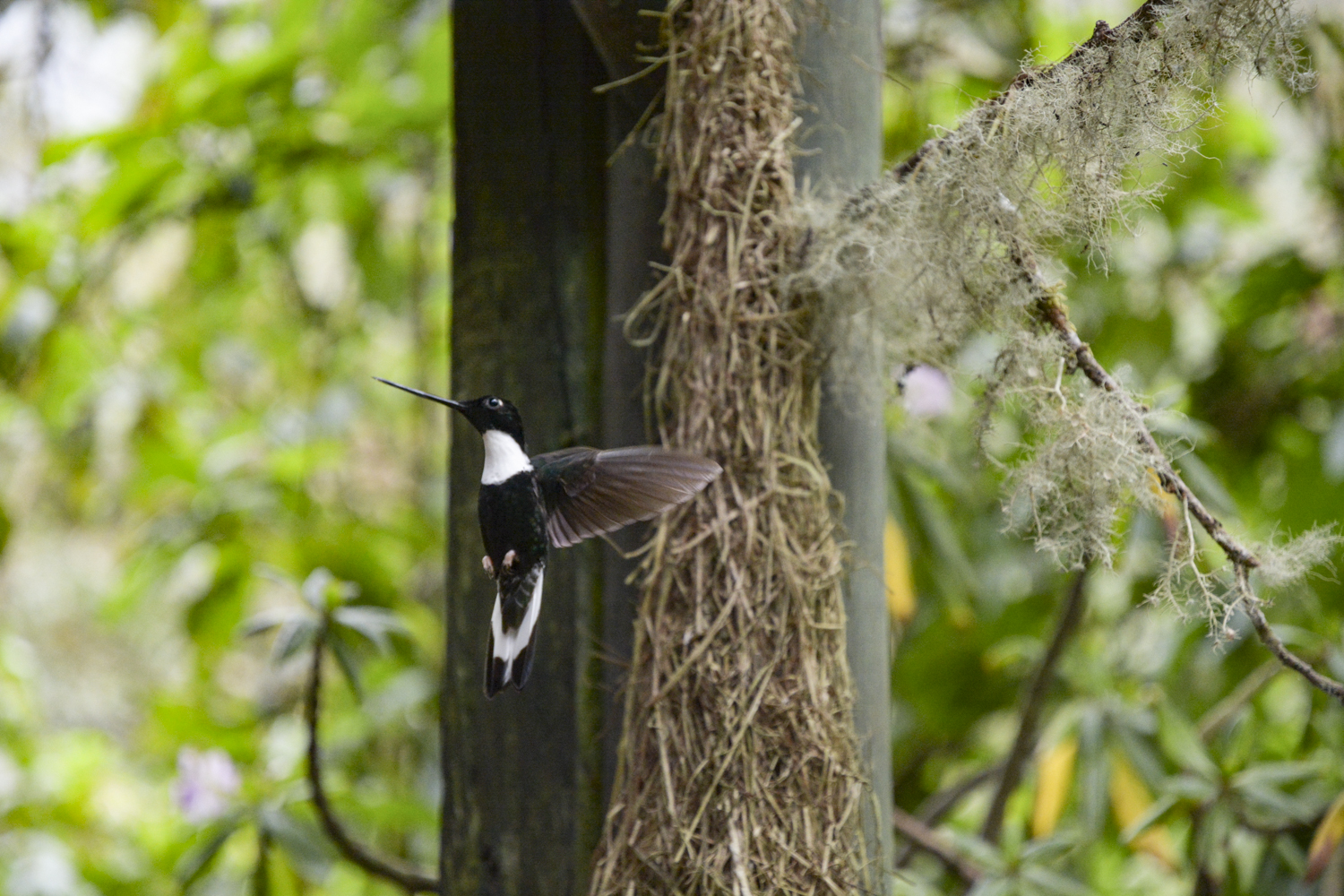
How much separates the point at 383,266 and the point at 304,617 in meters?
1.18

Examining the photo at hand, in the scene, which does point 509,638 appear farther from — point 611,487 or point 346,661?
point 346,661

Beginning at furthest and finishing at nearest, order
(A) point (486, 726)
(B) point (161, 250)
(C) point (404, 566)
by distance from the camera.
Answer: (B) point (161, 250) → (C) point (404, 566) → (A) point (486, 726)

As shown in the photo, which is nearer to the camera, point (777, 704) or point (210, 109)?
point (777, 704)

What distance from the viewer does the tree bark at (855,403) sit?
0.84 meters

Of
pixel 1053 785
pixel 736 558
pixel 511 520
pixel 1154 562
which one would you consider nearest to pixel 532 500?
pixel 511 520

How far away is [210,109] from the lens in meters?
1.52

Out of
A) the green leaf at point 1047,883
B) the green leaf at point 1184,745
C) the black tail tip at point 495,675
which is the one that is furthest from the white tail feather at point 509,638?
the green leaf at point 1184,745

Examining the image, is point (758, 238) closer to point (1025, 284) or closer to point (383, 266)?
point (1025, 284)

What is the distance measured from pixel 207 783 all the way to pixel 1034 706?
108cm

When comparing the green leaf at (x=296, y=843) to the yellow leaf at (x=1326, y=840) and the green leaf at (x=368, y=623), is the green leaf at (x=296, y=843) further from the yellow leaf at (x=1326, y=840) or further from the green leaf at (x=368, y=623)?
the yellow leaf at (x=1326, y=840)

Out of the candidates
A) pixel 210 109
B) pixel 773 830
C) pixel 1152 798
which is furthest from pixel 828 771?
pixel 210 109

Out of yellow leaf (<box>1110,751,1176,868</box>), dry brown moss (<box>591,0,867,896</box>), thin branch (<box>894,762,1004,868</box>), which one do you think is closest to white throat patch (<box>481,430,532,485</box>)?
dry brown moss (<box>591,0,867,896</box>)

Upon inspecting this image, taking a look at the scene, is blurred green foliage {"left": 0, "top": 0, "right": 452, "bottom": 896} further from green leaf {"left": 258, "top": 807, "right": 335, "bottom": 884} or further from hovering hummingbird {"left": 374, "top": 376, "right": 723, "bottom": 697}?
hovering hummingbird {"left": 374, "top": 376, "right": 723, "bottom": 697}

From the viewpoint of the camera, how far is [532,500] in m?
0.56
